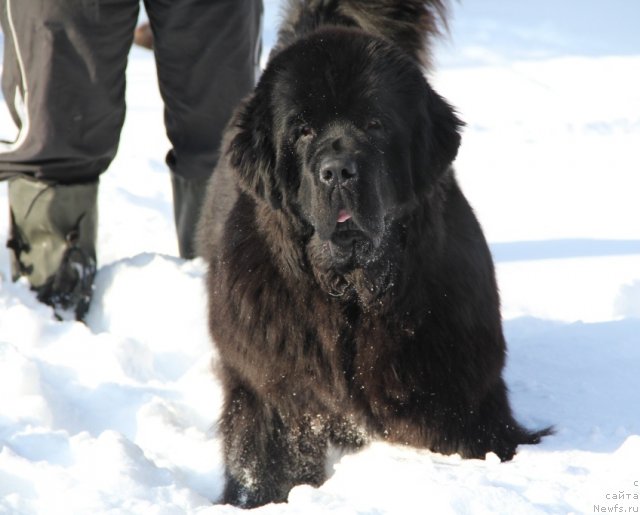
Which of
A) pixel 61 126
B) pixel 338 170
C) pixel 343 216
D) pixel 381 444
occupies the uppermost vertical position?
pixel 338 170

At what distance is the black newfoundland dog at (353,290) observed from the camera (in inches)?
104

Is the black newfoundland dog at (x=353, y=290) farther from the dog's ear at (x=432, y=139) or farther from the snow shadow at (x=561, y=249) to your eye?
the snow shadow at (x=561, y=249)

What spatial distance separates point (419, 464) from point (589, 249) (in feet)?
7.79

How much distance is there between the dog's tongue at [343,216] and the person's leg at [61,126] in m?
1.47

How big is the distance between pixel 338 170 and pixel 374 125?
215mm

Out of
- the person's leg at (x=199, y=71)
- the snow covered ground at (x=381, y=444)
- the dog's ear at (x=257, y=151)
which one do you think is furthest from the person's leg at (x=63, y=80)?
the dog's ear at (x=257, y=151)

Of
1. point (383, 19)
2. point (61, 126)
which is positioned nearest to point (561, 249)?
point (383, 19)

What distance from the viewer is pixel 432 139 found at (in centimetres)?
275

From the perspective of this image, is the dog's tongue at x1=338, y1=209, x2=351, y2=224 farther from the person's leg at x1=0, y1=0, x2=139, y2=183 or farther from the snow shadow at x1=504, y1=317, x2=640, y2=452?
the person's leg at x1=0, y1=0, x2=139, y2=183

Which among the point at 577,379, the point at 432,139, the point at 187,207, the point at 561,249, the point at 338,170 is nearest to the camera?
the point at 338,170

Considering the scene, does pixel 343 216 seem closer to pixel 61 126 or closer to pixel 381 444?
pixel 381 444

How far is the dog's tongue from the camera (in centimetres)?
254

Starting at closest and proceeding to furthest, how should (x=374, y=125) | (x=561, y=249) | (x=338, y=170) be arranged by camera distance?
(x=338, y=170) → (x=374, y=125) → (x=561, y=249)

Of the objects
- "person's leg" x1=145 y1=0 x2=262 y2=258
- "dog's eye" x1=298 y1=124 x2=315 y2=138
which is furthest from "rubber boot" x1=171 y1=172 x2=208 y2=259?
"dog's eye" x1=298 y1=124 x2=315 y2=138
